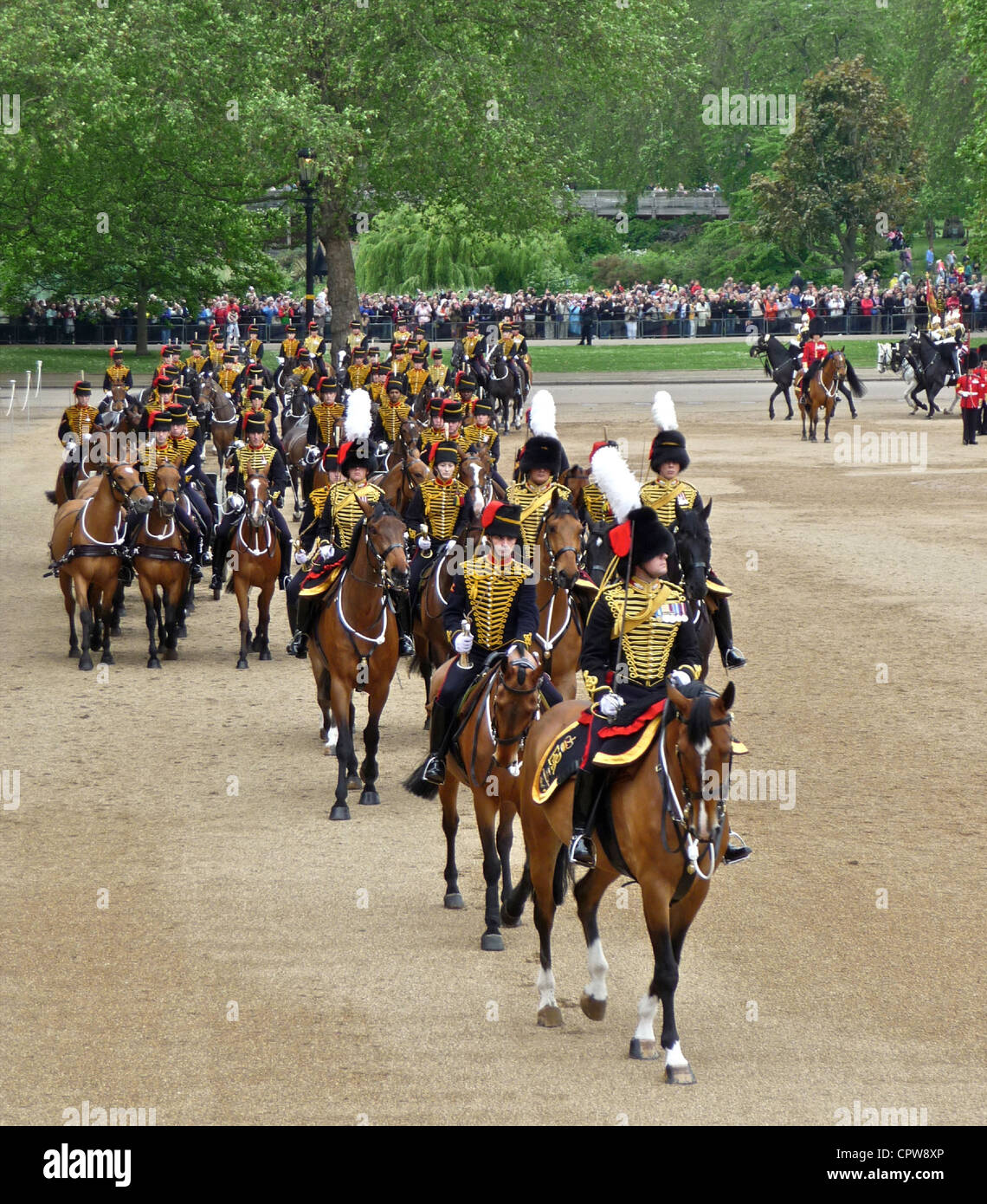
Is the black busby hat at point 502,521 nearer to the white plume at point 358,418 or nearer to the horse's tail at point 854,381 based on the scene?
the white plume at point 358,418

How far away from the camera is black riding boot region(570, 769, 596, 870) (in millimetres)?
8016

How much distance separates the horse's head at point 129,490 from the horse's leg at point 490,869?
340 inches

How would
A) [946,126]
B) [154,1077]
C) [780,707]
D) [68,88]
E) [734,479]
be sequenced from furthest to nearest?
[946,126], [68,88], [734,479], [780,707], [154,1077]

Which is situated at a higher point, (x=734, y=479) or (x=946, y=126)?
(x=946, y=126)

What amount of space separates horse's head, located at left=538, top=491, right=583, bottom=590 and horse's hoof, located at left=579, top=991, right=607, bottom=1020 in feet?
15.6

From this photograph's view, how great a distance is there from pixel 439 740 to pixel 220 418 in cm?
2004

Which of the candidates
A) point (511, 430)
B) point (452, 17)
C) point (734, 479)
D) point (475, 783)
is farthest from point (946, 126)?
point (475, 783)

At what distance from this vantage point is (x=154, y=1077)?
304 inches

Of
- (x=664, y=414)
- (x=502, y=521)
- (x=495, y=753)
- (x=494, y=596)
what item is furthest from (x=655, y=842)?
(x=664, y=414)

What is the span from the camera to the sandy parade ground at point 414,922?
764 centimetres

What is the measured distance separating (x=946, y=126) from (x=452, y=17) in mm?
34188

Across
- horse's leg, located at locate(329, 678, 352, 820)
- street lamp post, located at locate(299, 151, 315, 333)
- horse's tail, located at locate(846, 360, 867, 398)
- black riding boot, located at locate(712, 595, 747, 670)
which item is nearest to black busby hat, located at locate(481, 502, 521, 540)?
horse's leg, located at locate(329, 678, 352, 820)

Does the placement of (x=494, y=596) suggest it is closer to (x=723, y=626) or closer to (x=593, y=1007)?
(x=593, y=1007)

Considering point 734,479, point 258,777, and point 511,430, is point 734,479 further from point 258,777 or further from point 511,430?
point 258,777
